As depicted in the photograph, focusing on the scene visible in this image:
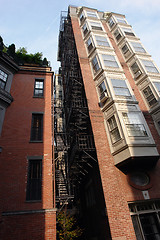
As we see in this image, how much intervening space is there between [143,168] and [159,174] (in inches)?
46.4

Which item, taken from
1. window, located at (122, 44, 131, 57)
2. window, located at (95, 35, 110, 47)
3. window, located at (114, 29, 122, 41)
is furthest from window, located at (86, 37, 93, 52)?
window, located at (114, 29, 122, 41)

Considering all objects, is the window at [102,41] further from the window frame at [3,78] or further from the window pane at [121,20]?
the window frame at [3,78]

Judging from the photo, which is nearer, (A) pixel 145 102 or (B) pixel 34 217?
(B) pixel 34 217

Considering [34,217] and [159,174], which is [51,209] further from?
[159,174]

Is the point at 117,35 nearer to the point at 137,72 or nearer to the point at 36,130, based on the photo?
the point at 137,72

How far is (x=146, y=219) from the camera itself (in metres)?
9.66

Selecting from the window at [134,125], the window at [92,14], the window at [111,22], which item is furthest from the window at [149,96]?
the window at [92,14]

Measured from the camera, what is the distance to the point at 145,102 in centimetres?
1494

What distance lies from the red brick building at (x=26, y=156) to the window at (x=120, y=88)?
6094 millimetres

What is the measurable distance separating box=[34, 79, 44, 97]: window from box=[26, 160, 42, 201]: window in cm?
625

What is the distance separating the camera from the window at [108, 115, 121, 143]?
11863 millimetres

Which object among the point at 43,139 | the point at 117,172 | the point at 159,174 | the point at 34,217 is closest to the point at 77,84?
the point at 43,139

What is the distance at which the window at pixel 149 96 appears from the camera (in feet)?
47.2

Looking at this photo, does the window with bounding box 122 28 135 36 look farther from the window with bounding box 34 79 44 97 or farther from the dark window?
the window with bounding box 34 79 44 97
